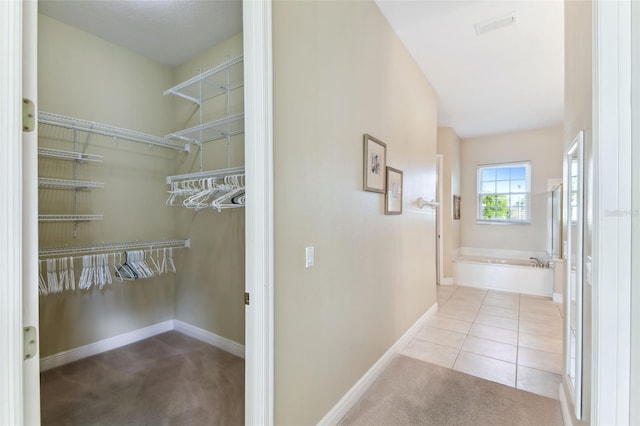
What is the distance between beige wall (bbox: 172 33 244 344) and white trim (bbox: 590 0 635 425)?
7.89ft

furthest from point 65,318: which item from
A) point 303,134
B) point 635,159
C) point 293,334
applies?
point 635,159

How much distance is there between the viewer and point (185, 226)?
10.6 ft

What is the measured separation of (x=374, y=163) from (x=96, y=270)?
2600 mm

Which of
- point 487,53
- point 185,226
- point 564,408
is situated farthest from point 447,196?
point 185,226

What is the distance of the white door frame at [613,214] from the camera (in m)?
1.02

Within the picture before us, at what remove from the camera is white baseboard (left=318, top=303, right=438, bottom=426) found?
180 centimetres

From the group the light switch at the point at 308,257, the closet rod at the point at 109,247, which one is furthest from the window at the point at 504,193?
the closet rod at the point at 109,247

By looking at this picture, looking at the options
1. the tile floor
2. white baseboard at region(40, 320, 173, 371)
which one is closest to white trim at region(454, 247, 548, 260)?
the tile floor

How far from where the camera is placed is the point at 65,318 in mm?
2537

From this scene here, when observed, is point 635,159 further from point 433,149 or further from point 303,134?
point 433,149

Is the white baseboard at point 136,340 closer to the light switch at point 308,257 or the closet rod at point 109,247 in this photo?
the closet rod at point 109,247

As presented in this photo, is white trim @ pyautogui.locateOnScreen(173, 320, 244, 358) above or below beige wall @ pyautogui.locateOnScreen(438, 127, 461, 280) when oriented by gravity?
below
